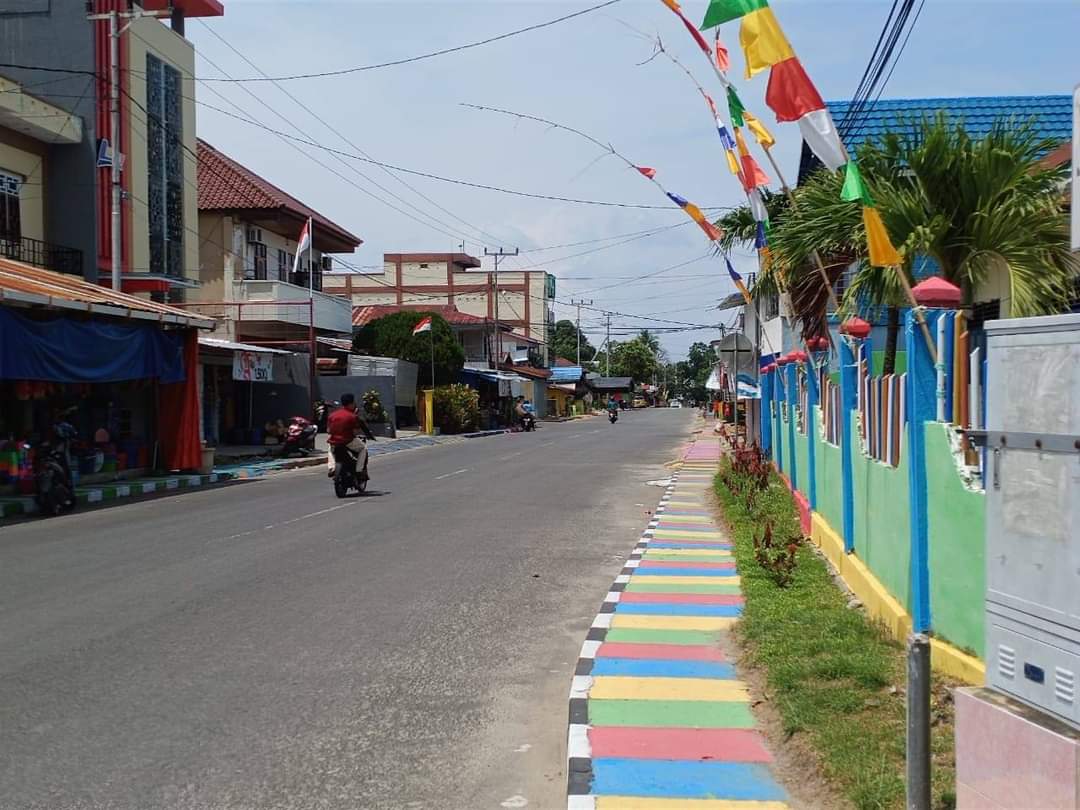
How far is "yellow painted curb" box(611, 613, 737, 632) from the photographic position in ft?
27.2

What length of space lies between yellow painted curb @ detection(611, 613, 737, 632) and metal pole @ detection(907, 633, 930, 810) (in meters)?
4.37

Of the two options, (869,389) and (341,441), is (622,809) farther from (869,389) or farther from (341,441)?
(341,441)

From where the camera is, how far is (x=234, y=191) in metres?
37.8

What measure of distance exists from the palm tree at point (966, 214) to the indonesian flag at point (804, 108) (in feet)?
5.96

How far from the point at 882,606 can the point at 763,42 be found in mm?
4037

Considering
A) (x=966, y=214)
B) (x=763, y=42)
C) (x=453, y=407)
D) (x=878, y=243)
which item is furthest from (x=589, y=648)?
(x=453, y=407)

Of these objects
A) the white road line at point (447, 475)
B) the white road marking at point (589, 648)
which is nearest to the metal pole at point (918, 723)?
the white road marking at point (589, 648)

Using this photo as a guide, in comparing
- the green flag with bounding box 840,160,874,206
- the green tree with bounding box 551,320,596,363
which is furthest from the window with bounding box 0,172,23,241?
the green tree with bounding box 551,320,596,363

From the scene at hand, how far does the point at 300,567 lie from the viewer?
36.2ft

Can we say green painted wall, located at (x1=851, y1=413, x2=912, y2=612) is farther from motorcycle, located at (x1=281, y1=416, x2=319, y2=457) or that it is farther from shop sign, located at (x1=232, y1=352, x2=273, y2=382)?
motorcycle, located at (x1=281, y1=416, x2=319, y2=457)

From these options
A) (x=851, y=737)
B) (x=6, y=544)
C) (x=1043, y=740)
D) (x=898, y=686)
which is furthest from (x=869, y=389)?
(x=6, y=544)

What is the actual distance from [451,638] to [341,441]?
10690mm

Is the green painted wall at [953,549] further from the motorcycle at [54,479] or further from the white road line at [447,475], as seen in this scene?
the white road line at [447,475]

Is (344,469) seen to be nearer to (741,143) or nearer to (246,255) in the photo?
(741,143)
